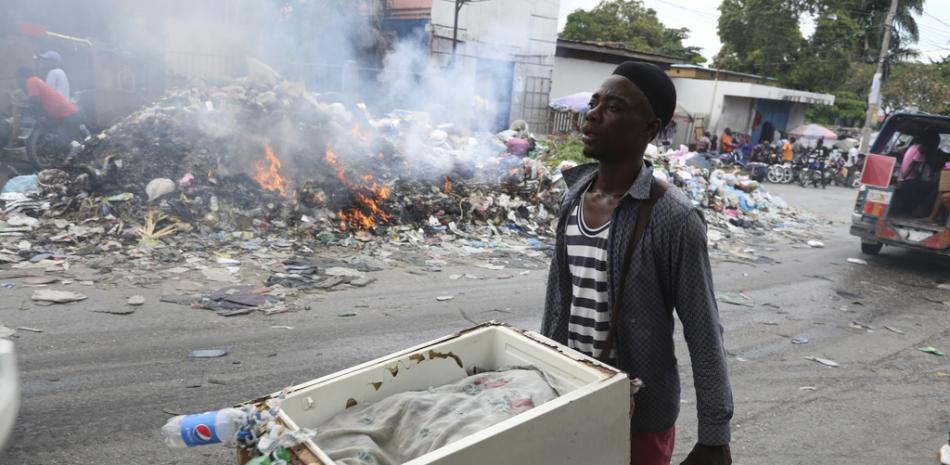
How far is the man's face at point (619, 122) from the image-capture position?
5.83ft

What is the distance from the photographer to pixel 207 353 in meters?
4.16

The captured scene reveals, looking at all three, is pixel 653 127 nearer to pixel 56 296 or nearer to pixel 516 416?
pixel 516 416

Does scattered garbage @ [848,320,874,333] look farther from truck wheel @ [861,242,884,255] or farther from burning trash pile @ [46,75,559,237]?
burning trash pile @ [46,75,559,237]

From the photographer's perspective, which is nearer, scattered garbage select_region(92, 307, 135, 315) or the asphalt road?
the asphalt road

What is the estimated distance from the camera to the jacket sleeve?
1661mm

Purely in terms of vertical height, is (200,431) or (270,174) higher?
(200,431)

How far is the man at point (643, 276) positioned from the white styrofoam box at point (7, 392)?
93.0 inches

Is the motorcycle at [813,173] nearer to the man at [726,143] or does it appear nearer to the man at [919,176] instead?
the man at [726,143]

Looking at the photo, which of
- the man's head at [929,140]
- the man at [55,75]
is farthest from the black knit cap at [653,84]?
the man at [55,75]

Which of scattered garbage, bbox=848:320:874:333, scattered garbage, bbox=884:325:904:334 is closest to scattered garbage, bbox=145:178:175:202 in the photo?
scattered garbage, bbox=848:320:874:333

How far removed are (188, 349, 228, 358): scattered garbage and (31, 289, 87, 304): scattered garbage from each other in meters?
1.63

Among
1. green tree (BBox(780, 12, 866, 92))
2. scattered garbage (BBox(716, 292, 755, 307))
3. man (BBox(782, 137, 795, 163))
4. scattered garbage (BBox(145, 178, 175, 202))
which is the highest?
green tree (BBox(780, 12, 866, 92))

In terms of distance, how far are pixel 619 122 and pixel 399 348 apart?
3183 mm

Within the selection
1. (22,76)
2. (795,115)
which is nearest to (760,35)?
(795,115)
